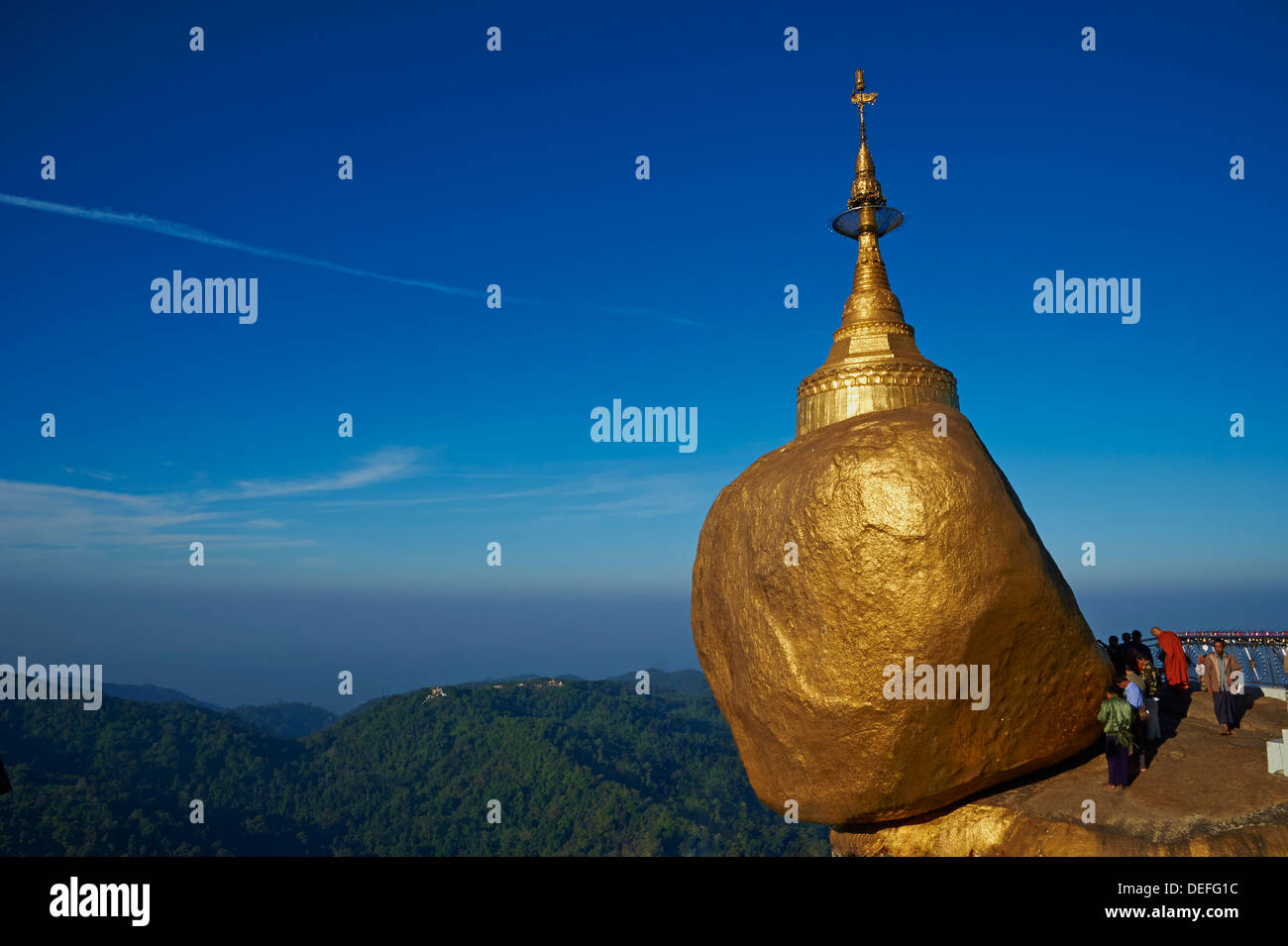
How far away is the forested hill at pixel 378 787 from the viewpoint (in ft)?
240

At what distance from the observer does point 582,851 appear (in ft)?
277

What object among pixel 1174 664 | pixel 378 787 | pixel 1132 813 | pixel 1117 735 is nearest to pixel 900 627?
pixel 1117 735

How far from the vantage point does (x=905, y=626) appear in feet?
28.6

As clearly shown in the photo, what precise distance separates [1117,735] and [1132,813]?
0.82 meters

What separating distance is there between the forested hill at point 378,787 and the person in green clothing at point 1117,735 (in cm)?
7801

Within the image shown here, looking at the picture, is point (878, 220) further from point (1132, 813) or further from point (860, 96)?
point (1132, 813)

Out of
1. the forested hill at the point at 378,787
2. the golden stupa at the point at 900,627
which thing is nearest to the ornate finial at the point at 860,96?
the golden stupa at the point at 900,627

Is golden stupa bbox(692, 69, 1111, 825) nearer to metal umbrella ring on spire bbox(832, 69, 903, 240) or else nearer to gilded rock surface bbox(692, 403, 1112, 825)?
gilded rock surface bbox(692, 403, 1112, 825)

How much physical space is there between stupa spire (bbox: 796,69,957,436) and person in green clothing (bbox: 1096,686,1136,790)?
595 cm
